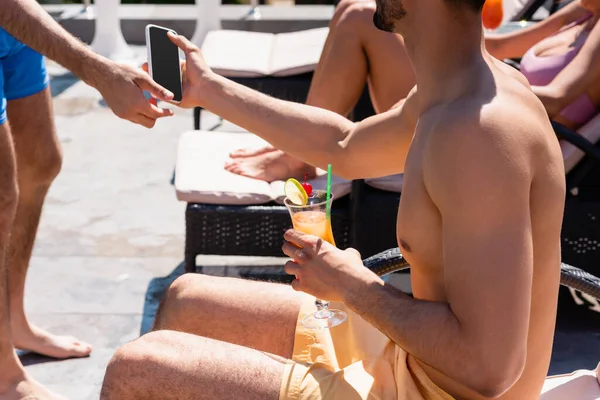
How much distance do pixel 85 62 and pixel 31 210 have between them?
777mm

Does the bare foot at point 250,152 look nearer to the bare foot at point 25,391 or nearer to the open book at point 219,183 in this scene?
the open book at point 219,183

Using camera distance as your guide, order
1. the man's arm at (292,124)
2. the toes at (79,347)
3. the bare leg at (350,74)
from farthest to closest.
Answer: the bare leg at (350,74) → the toes at (79,347) → the man's arm at (292,124)

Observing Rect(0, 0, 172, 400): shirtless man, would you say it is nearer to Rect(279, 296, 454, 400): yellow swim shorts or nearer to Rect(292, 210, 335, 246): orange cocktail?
Rect(292, 210, 335, 246): orange cocktail

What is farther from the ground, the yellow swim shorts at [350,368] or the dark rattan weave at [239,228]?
the yellow swim shorts at [350,368]

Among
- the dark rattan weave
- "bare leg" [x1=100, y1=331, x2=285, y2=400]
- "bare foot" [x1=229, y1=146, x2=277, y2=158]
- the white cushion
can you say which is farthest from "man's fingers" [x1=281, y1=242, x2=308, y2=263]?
"bare foot" [x1=229, y1=146, x2=277, y2=158]

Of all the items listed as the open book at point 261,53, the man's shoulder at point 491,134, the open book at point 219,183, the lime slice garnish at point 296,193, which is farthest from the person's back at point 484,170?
the open book at point 261,53

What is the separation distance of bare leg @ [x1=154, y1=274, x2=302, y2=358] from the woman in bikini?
4.44 feet

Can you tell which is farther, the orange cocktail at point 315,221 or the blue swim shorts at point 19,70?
the blue swim shorts at point 19,70

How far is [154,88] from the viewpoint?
261cm

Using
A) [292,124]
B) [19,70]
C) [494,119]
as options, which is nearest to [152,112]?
[292,124]

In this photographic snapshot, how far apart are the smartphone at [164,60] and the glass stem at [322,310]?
0.81 meters

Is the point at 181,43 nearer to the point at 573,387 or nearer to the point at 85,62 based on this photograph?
the point at 85,62

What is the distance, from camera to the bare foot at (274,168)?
11.9 feet

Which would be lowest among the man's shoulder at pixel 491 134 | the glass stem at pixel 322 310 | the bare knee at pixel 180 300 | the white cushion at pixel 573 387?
the white cushion at pixel 573 387
